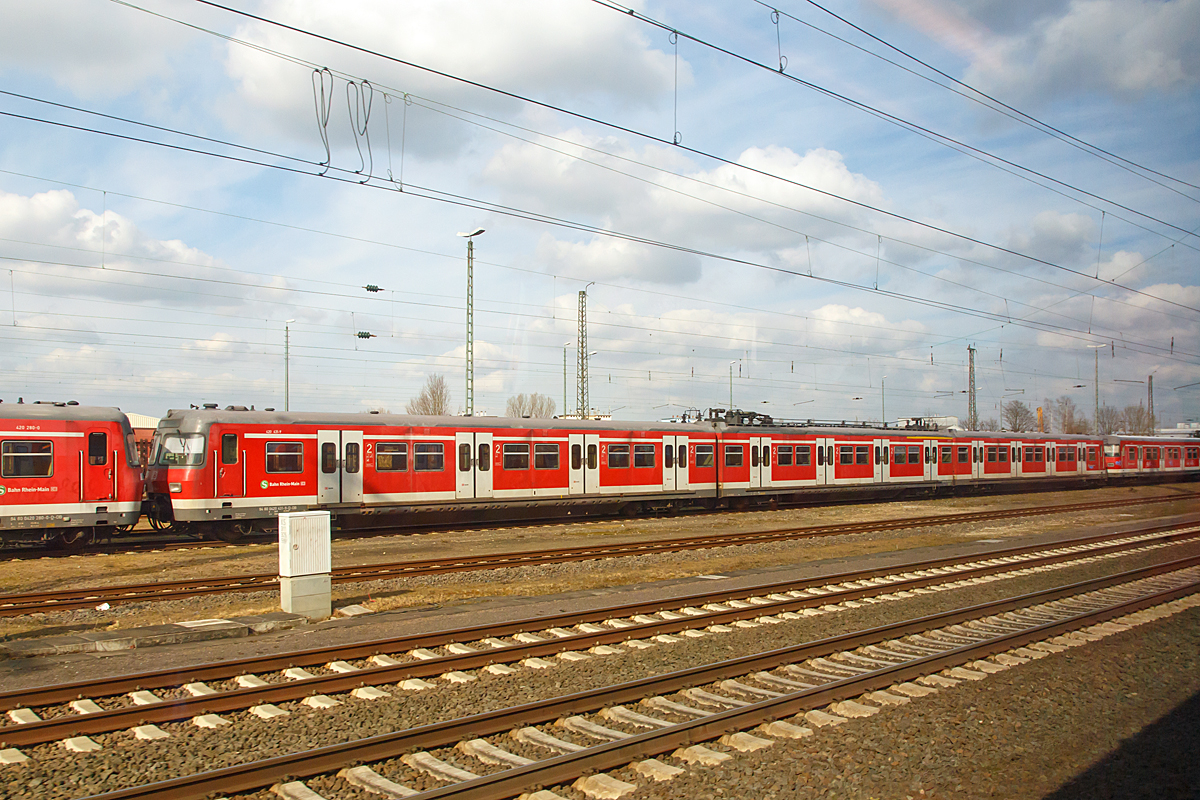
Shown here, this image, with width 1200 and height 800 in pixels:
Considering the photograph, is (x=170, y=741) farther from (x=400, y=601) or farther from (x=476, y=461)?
(x=476, y=461)

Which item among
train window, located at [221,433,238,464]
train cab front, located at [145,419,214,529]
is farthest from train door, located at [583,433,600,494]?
train cab front, located at [145,419,214,529]

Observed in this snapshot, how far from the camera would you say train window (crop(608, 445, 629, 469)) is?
2773 centimetres

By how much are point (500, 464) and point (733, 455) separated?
34.4 feet

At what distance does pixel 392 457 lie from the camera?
2317cm

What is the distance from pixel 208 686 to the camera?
8.05 metres

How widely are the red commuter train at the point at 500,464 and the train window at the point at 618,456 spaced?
0.13 feet

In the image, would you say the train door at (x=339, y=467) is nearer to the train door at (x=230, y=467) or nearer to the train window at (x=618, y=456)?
the train door at (x=230, y=467)

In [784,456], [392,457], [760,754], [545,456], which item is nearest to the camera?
[760,754]

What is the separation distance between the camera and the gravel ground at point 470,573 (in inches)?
487

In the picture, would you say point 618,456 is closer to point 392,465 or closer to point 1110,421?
point 392,465

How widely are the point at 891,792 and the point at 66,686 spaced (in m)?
7.50

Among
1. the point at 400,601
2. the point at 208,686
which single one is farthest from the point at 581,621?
the point at 208,686

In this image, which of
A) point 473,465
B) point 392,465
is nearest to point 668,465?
point 473,465

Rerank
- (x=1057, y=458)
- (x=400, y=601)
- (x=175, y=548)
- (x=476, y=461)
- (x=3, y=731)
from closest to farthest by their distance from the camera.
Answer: (x=3, y=731) < (x=400, y=601) < (x=175, y=548) < (x=476, y=461) < (x=1057, y=458)
